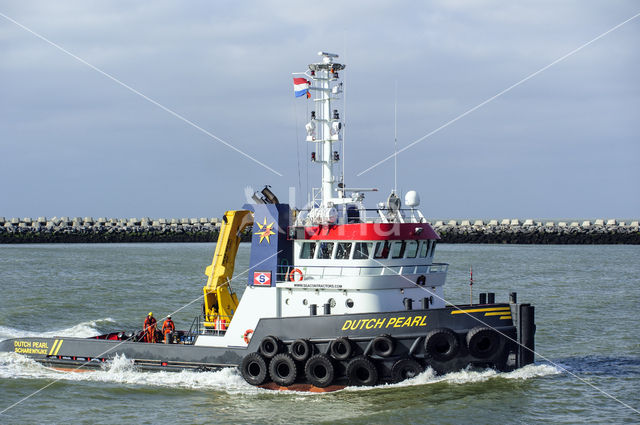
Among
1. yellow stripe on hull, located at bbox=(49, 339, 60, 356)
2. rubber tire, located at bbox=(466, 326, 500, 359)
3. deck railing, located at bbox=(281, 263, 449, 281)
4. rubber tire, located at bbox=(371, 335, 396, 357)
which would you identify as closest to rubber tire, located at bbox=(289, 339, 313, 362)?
rubber tire, located at bbox=(371, 335, 396, 357)

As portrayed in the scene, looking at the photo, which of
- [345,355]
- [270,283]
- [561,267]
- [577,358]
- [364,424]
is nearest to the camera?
[364,424]

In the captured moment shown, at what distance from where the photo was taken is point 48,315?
25.1 meters

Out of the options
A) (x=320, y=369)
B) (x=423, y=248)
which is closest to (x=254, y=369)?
(x=320, y=369)

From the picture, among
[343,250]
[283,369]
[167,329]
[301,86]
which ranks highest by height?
[301,86]

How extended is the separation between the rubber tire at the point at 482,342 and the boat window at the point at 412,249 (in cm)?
198

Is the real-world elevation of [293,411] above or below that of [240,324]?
below

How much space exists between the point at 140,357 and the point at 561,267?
31.3 m

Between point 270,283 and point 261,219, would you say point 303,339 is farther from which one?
point 261,219

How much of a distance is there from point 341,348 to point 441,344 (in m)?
1.83

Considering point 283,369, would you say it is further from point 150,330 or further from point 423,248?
point 150,330

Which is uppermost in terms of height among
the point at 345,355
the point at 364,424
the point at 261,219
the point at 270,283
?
the point at 261,219

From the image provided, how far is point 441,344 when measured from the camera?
13438 millimetres

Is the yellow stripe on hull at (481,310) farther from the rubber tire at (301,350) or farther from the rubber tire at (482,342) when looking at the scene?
the rubber tire at (301,350)

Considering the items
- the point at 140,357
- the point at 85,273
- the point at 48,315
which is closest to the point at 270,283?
the point at 140,357
